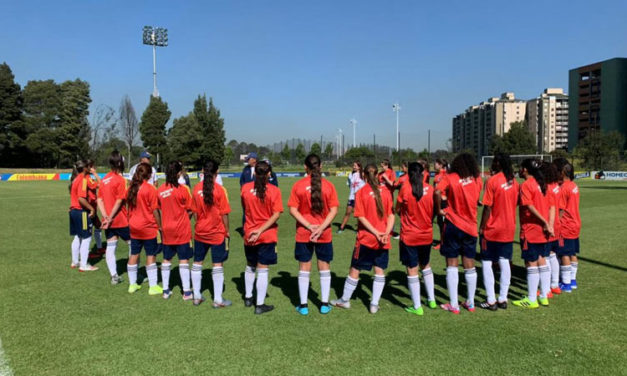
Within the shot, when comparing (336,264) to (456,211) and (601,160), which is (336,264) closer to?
(456,211)

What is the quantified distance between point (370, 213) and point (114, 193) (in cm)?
421

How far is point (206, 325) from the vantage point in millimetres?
4738

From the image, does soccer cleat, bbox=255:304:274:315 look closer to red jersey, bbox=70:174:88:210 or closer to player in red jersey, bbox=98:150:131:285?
player in red jersey, bbox=98:150:131:285

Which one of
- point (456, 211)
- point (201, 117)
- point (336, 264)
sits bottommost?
point (336, 264)

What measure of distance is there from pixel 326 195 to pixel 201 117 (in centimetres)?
6584

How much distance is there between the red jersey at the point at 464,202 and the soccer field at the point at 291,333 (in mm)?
1148

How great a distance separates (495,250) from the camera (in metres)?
5.30

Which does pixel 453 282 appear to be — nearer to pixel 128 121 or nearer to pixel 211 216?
pixel 211 216

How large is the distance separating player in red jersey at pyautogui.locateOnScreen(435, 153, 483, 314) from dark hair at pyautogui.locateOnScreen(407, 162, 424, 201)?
52cm

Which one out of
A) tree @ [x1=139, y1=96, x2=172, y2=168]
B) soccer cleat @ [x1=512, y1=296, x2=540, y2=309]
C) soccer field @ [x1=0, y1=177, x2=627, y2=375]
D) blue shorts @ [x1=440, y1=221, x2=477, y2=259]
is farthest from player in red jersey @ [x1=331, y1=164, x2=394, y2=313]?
tree @ [x1=139, y1=96, x2=172, y2=168]

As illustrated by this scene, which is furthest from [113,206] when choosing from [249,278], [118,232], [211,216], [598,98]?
[598,98]

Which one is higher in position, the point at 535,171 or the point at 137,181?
the point at 535,171

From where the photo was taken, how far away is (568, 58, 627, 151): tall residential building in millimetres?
89312

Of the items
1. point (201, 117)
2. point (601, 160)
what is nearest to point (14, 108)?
point (201, 117)
